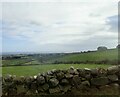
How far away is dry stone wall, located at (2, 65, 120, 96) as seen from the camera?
730 centimetres

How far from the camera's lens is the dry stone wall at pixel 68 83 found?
7.30 meters

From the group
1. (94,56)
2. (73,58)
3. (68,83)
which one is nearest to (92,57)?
(94,56)

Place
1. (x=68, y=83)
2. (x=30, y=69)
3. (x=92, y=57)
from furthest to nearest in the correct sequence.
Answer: (x=30, y=69), (x=92, y=57), (x=68, y=83)

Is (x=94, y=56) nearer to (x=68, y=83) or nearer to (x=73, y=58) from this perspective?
(x=73, y=58)

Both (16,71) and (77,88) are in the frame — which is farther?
(16,71)

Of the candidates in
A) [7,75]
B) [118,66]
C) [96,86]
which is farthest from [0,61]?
[118,66]

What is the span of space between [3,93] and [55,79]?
1.80 m

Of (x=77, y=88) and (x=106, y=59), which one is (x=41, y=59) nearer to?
(x=77, y=88)

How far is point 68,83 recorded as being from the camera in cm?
748

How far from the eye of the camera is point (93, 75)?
7.44 metres

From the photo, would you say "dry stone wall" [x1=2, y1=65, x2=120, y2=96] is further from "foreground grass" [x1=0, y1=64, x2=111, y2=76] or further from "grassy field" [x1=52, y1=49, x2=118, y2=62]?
"grassy field" [x1=52, y1=49, x2=118, y2=62]

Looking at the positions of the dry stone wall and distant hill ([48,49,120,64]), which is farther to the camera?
distant hill ([48,49,120,64])

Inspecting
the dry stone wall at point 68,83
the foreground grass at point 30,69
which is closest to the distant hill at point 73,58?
the foreground grass at point 30,69

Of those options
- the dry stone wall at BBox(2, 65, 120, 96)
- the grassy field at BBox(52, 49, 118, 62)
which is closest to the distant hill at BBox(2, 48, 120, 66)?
the grassy field at BBox(52, 49, 118, 62)
